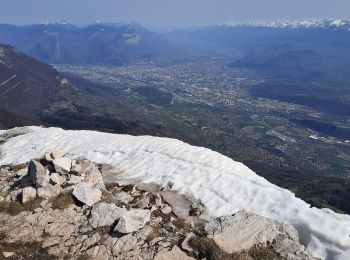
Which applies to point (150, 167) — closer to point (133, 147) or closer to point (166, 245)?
point (133, 147)

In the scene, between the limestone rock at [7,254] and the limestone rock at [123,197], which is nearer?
the limestone rock at [7,254]

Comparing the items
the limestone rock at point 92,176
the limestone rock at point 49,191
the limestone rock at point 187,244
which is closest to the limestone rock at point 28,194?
the limestone rock at point 49,191

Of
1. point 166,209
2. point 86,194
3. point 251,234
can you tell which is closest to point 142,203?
point 166,209

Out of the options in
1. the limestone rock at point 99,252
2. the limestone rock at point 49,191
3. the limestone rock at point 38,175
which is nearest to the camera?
the limestone rock at point 99,252

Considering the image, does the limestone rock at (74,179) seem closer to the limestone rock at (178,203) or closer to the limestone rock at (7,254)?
the limestone rock at (178,203)

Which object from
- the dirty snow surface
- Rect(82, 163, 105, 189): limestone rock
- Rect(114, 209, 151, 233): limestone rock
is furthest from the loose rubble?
the dirty snow surface

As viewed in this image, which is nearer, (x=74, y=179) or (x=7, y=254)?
(x=7, y=254)

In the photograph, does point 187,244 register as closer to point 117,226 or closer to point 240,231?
point 240,231

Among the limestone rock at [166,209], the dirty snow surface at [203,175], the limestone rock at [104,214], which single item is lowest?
the dirty snow surface at [203,175]

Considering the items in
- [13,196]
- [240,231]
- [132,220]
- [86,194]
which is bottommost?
[13,196]
